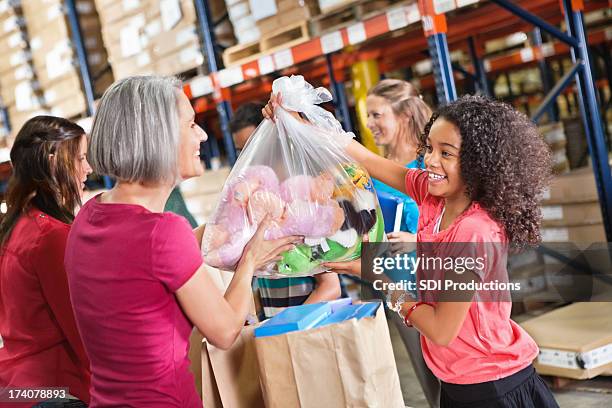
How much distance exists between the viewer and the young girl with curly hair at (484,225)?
1569mm

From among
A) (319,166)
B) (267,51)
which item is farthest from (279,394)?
(267,51)

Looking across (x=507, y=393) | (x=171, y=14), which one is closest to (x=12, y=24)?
(x=171, y=14)

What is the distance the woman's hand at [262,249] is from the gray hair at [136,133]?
0.25m

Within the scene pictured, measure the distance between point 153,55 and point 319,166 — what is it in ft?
10.7

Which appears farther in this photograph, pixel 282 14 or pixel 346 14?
pixel 282 14

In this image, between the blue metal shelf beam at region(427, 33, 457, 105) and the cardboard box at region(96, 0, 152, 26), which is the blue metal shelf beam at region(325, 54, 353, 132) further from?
the blue metal shelf beam at region(427, 33, 457, 105)

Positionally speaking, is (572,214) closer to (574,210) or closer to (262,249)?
(574,210)

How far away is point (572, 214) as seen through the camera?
395 centimetres

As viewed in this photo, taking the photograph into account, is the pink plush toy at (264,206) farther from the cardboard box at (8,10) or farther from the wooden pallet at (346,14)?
the cardboard box at (8,10)

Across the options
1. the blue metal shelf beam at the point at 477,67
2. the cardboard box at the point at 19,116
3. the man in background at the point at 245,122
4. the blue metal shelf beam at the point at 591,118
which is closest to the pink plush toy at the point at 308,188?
the man in background at the point at 245,122

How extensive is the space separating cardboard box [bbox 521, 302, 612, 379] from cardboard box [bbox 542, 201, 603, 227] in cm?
60

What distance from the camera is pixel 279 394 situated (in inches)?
58.5

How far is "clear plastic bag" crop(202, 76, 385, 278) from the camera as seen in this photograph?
1.71 m

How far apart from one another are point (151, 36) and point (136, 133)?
3.59 metres
